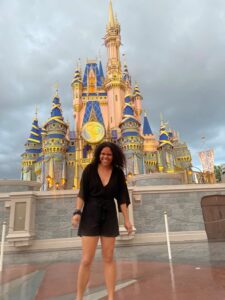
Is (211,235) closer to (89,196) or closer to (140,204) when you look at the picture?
(140,204)

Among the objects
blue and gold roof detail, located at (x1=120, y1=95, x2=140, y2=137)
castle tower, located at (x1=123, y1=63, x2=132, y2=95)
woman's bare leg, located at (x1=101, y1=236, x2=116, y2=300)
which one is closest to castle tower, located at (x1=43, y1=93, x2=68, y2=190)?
blue and gold roof detail, located at (x1=120, y1=95, x2=140, y2=137)

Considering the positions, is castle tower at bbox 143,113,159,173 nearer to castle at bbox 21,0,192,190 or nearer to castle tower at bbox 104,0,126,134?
castle at bbox 21,0,192,190

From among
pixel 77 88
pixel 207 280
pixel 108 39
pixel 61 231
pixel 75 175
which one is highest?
pixel 108 39

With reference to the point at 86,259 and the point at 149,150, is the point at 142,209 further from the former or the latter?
the point at 149,150

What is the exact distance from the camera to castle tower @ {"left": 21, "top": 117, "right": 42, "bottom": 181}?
35125 millimetres

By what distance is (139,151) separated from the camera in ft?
99.9

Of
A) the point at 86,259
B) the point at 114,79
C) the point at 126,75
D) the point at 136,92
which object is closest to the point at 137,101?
the point at 136,92

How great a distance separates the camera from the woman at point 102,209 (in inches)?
98.3

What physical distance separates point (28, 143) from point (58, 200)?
30.5 meters

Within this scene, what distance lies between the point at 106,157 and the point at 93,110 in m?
33.2

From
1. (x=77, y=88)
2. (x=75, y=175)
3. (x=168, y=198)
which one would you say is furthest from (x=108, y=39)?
(x=168, y=198)

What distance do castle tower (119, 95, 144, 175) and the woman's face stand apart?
25779 millimetres

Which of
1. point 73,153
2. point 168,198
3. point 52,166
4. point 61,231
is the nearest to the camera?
point 61,231

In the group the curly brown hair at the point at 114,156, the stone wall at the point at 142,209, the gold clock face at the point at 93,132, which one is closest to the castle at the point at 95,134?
the gold clock face at the point at 93,132
